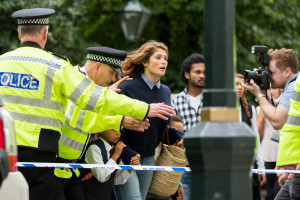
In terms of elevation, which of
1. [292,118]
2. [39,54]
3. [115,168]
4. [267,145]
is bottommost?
[267,145]

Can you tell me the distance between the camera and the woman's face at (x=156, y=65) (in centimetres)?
913

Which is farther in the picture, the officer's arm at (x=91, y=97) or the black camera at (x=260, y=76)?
the black camera at (x=260, y=76)

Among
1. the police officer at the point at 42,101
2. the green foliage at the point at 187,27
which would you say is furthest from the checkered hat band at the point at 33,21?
the green foliage at the point at 187,27

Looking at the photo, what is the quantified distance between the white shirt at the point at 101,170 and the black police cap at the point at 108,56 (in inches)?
30.9

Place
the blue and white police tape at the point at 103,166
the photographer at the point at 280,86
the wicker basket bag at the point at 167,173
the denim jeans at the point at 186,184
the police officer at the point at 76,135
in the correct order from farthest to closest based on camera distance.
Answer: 1. the denim jeans at the point at 186,184
2. the wicker basket bag at the point at 167,173
3. the photographer at the point at 280,86
4. the police officer at the point at 76,135
5. the blue and white police tape at the point at 103,166

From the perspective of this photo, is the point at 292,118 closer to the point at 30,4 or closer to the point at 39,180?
the point at 39,180

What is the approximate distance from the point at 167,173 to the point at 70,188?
1.27 m

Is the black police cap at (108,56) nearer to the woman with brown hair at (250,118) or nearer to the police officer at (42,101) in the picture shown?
the police officer at (42,101)

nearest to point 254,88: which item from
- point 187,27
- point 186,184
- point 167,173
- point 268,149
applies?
point 167,173

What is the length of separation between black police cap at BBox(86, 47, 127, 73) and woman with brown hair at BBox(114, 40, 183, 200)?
0.44 metres

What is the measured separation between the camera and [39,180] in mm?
7160

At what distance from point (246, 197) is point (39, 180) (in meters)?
2.51

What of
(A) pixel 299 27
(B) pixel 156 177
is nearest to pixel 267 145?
(B) pixel 156 177

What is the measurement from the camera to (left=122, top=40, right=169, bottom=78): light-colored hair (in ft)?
30.3
